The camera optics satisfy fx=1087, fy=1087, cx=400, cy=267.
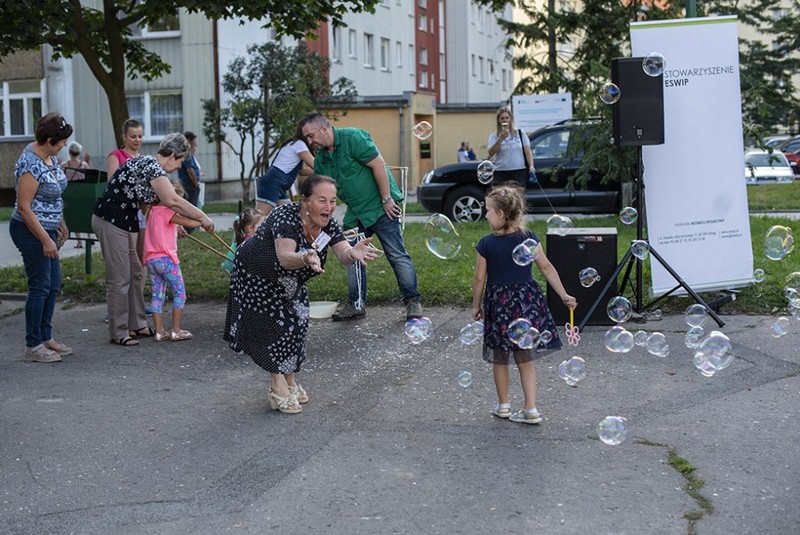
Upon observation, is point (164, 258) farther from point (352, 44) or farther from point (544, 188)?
point (352, 44)

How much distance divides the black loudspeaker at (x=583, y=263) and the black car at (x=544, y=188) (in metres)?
7.38

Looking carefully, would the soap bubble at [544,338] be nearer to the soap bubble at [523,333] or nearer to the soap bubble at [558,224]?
the soap bubble at [523,333]

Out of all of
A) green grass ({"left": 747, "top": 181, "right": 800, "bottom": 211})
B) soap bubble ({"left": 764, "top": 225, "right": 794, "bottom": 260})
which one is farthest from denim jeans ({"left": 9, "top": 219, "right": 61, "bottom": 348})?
green grass ({"left": 747, "top": 181, "right": 800, "bottom": 211})

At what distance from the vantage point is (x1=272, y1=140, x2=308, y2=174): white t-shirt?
9.82 m

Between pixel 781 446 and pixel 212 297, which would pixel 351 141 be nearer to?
pixel 212 297

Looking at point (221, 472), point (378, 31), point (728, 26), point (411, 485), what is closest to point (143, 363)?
point (221, 472)

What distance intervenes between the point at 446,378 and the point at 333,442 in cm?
161

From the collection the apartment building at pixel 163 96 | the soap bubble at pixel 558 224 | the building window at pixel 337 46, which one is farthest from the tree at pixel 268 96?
the soap bubble at pixel 558 224

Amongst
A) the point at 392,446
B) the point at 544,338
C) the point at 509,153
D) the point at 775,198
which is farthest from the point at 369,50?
the point at 392,446

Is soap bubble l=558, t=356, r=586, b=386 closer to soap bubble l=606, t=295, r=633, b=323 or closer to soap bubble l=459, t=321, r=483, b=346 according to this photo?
soap bubble l=459, t=321, r=483, b=346

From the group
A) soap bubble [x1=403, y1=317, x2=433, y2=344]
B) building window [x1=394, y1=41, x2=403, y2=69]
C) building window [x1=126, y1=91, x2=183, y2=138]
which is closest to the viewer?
soap bubble [x1=403, y1=317, x2=433, y2=344]

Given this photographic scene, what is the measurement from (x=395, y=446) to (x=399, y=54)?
4691 cm

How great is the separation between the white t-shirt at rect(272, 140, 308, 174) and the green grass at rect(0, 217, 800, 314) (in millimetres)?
1419

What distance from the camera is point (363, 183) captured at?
9.23 metres
